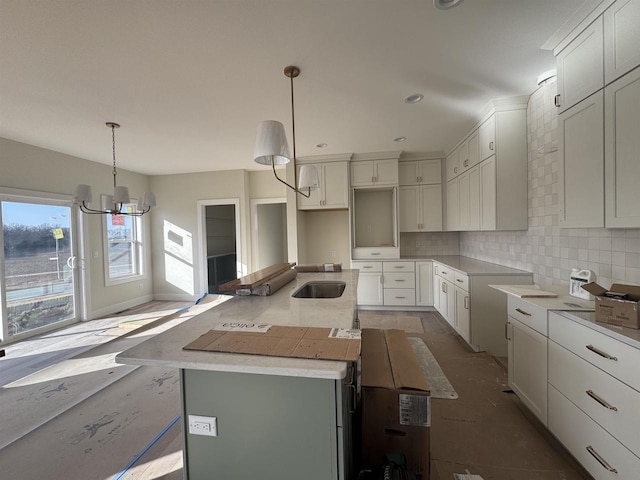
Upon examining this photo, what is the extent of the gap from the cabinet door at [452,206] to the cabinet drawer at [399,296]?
1.20 meters

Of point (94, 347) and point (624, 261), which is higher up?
point (624, 261)

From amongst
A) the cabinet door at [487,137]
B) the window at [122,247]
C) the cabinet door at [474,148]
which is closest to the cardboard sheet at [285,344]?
the cabinet door at [487,137]

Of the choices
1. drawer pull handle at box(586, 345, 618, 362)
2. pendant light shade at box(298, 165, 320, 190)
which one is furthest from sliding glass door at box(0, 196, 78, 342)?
drawer pull handle at box(586, 345, 618, 362)

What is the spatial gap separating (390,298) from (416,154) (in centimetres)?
247

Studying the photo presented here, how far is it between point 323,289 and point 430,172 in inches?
126

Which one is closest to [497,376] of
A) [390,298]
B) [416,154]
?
[390,298]

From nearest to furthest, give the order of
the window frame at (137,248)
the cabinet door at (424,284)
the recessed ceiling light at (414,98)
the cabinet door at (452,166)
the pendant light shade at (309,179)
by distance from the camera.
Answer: the pendant light shade at (309,179) → the recessed ceiling light at (414,98) → the cabinet door at (452,166) → the cabinet door at (424,284) → the window frame at (137,248)

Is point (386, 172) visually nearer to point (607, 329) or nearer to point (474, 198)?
point (474, 198)

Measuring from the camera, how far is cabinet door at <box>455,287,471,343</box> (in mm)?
2855

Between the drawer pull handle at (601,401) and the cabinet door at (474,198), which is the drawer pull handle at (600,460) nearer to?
the drawer pull handle at (601,401)

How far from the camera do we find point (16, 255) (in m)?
3.44

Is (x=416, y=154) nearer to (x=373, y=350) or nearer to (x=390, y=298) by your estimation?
(x=390, y=298)

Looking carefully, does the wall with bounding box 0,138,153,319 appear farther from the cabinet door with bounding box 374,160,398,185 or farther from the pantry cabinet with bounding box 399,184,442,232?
the pantry cabinet with bounding box 399,184,442,232

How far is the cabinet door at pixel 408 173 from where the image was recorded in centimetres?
445
